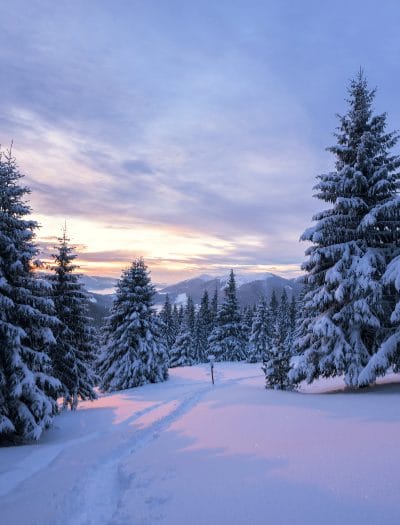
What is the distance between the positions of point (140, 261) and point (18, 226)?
17626mm

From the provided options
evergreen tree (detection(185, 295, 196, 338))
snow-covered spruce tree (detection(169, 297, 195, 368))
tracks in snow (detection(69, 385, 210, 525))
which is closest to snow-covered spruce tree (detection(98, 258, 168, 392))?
tracks in snow (detection(69, 385, 210, 525))

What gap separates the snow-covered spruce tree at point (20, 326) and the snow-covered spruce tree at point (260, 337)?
118ft

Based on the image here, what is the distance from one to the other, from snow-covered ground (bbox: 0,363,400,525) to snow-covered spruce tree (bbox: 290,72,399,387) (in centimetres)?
255

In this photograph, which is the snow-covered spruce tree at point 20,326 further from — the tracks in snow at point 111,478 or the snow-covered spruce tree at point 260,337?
the snow-covered spruce tree at point 260,337

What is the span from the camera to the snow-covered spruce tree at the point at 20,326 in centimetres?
1123

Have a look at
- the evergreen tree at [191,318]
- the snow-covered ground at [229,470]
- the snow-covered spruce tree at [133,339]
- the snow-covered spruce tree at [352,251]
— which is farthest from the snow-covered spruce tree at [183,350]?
the snow-covered ground at [229,470]

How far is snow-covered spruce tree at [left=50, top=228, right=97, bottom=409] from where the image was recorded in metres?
19.2

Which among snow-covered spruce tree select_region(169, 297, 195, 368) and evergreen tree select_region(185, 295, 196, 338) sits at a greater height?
evergreen tree select_region(185, 295, 196, 338)

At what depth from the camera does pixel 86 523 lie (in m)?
5.46

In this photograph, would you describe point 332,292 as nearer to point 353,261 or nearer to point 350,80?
point 353,261

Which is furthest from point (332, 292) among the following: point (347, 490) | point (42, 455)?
point (42, 455)

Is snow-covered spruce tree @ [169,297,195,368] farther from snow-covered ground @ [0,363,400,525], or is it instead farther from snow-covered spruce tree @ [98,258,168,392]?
snow-covered ground @ [0,363,400,525]

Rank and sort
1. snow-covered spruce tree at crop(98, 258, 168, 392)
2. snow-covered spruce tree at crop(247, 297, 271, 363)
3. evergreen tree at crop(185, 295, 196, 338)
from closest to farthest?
snow-covered spruce tree at crop(98, 258, 168, 392) < snow-covered spruce tree at crop(247, 297, 271, 363) < evergreen tree at crop(185, 295, 196, 338)

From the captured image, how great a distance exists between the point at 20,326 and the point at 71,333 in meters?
7.49
